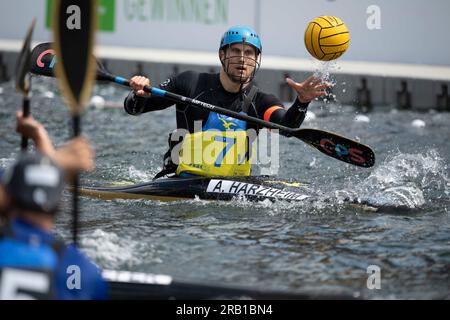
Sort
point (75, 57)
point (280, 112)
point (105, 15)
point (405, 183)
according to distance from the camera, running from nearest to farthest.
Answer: point (75, 57) → point (280, 112) → point (405, 183) → point (105, 15)

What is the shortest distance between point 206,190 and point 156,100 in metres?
0.91

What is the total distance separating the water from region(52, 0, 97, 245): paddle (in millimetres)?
1265

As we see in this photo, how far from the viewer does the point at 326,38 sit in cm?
725

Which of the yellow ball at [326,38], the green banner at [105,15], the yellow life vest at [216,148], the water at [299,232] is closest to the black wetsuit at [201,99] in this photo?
the yellow life vest at [216,148]

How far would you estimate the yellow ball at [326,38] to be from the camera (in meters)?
7.26

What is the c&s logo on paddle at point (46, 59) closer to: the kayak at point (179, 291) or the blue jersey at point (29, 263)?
the kayak at point (179, 291)

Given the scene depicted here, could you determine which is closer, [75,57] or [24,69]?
[75,57]

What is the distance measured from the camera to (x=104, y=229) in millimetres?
5914

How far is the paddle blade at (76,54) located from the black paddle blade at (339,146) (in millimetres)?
2950

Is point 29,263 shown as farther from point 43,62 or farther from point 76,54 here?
point 43,62

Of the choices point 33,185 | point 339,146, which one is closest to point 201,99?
point 339,146

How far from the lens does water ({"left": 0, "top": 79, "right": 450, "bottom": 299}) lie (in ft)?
16.4

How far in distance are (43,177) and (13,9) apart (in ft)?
52.2

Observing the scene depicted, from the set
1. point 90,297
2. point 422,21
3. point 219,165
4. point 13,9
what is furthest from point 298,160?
point 13,9
